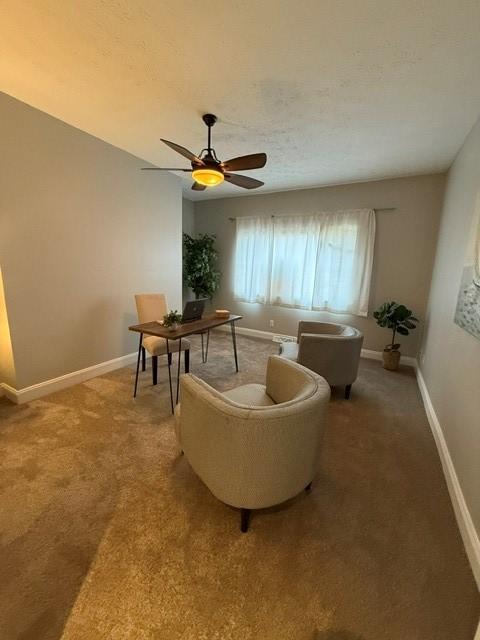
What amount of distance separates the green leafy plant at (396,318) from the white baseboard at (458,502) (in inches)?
54.9

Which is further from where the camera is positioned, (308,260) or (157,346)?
(308,260)

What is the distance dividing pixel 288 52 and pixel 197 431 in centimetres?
232

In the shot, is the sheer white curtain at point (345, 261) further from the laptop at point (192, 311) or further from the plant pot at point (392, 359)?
the laptop at point (192, 311)

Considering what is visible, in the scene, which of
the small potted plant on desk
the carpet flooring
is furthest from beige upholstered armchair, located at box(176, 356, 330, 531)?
the small potted plant on desk

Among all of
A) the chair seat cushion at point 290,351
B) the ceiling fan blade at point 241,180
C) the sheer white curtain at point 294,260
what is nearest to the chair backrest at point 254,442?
the chair seat cushion at point 290,351

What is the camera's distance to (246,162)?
2234mm

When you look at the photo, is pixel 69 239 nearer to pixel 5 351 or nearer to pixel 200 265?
pixel 5 351

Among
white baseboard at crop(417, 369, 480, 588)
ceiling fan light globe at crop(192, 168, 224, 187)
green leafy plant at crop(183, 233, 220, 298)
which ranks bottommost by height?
white baseboard at crop(417, 369, 480, 588)

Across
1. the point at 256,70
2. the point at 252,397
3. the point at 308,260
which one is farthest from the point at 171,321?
the point at 308,260

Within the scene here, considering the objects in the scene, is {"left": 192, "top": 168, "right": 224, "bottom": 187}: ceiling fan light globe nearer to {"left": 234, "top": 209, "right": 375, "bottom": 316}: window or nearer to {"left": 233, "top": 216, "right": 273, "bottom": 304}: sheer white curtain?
{"left": 234, "top": 209, "right": 375, "bottom": 316}: window

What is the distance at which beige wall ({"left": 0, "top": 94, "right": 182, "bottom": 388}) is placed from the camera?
243 cm

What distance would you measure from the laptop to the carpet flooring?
1.15 metres

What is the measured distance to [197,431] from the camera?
4.98 feet

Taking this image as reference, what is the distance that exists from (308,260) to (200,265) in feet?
6.38
